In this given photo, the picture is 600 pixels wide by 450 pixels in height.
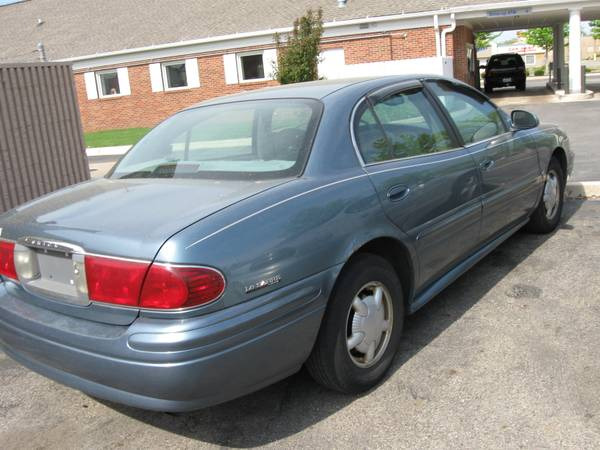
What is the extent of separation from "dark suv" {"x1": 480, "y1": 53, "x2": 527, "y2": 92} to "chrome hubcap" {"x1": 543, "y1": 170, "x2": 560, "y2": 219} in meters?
23.4

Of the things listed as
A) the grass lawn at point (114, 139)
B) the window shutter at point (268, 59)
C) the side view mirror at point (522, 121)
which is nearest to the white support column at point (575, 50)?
the window shutter at point (268, 59)

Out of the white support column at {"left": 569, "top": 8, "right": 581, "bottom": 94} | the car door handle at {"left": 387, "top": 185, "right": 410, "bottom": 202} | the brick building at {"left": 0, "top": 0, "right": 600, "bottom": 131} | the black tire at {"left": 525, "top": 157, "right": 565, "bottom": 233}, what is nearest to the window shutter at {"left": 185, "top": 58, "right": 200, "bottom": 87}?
the brick building at {"left": 0, "top": 0, "right": 600, "bottom": 131}

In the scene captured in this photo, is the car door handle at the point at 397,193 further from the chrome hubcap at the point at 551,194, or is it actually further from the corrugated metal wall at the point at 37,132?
the corrugated metal wall at the point at 37,132

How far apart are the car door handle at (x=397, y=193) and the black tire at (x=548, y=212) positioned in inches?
94.1

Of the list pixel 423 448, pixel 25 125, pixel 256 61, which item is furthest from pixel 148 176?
pixel 256 61

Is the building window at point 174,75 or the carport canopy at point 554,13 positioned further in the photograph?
the building window at point 174,75

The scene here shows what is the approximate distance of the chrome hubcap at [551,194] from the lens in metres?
5.24

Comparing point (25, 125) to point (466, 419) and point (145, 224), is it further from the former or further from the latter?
point (466, 419)

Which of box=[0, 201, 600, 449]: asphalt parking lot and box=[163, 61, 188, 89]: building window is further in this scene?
box=[163, 61, 188, 89]: building window

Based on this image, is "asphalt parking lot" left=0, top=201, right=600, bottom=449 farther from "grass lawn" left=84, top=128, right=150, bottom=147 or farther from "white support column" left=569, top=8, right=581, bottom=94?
"white support column" left=569, top=8, right=581, bottom=94

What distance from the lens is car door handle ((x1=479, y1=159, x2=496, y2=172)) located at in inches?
157

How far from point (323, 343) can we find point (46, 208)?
1475 mm

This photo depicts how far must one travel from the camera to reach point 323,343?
2.73 metres

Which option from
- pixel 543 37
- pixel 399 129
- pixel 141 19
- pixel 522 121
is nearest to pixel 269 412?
pixel 399 129
